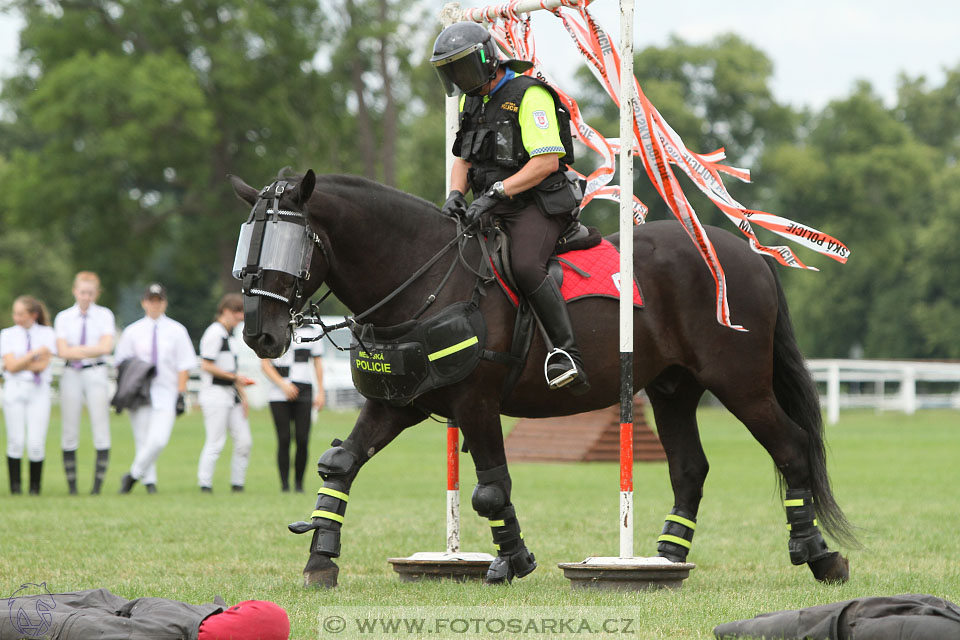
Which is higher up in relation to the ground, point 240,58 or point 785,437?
point 240,58

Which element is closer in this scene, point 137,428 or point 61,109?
point 137,428

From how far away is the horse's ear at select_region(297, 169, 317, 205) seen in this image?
22.7 feet

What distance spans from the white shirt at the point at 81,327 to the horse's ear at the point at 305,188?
880 cm

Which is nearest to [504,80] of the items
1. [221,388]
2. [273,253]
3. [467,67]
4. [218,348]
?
[467,67]

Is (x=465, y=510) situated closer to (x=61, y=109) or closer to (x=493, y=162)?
(x=493, y=162)

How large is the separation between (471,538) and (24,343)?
7018 millimetres

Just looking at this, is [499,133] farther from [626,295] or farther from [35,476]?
[35,476]

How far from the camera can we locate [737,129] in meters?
55.3

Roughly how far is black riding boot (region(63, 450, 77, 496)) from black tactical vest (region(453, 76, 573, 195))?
923 cm

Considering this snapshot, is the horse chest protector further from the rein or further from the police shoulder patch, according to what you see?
the police shoulder patch

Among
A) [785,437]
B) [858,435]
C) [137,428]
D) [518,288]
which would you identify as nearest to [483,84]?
[518,288]

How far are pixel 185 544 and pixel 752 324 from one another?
4.68 meters

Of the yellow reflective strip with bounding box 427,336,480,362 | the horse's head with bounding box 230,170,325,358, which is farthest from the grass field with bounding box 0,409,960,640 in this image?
the horse's head with bounding box 230,170,325,358

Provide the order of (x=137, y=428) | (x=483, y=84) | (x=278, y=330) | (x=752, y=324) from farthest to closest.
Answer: (x=137, y=428)
(x=752, y=324)
(x=483, y=84)
(x=278, y=330)
